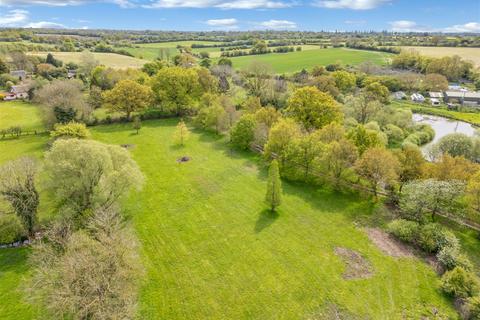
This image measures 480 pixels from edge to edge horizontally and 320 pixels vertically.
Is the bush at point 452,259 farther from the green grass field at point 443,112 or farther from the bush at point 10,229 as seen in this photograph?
the green grass field at point 443,112

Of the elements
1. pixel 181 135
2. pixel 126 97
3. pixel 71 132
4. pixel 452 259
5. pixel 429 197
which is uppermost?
pixel 126 97

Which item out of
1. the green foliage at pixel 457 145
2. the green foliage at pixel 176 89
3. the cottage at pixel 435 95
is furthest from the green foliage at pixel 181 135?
the cottage at pixel 435 95

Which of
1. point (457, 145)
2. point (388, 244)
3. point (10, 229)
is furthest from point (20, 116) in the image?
point (457, 145)

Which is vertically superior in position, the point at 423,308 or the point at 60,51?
the point at 60,51

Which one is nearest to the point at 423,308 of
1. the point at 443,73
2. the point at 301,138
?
the point at 301,138

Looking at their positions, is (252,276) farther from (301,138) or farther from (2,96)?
(2,96)

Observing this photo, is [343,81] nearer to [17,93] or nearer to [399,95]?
[399,95]
